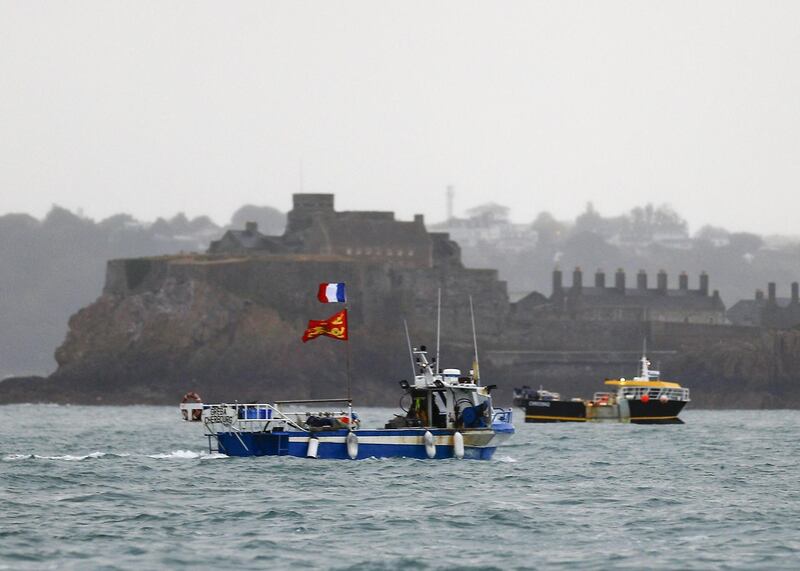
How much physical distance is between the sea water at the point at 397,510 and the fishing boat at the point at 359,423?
469 millimetres

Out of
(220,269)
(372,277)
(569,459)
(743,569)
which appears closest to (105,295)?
(220,269)

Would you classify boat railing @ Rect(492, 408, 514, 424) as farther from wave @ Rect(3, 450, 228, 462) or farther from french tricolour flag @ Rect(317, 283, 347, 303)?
wave @ Rect(3, 450, 228, 462)

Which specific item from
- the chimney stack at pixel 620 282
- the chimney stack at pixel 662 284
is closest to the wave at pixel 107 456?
the chimney stack at pixel 620 282

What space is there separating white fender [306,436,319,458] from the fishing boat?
21 millimetres

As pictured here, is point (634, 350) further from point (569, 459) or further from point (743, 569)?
point (743, 569)

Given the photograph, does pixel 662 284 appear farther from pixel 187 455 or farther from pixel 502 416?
pixel 187 455

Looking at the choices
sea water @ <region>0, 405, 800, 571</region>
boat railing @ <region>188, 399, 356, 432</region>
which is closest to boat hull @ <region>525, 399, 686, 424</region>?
sea water @ <region>0, 405, 800, 571</region>

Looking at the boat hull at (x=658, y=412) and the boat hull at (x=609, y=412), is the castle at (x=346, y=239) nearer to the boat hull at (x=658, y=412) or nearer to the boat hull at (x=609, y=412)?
the boat hull at (x=609, y=412)

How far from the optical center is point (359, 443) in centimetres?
4303

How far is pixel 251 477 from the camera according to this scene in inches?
1577

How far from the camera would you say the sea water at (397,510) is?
29203 mm

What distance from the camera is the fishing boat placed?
43.2m

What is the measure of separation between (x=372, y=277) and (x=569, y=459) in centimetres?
6624

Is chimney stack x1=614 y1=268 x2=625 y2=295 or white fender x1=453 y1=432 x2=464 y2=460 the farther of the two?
chimney stack x1=614 y1=268 x2=625 y2=295
